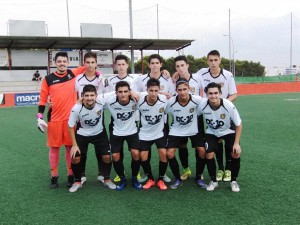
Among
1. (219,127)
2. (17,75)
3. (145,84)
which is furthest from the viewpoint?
(17,75)

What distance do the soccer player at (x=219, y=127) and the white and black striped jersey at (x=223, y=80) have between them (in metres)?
0.40

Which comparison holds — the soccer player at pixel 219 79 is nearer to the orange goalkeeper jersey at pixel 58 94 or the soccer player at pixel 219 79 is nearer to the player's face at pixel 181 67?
the player's face at pixel 181 67

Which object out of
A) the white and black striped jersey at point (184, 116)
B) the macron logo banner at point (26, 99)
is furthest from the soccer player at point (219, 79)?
the macron logo banner at point (26, 99)

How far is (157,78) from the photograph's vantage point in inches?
180

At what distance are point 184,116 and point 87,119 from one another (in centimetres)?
121

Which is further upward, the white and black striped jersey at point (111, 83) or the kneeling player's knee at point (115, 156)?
the white and black striped jersey at point (111, 83)

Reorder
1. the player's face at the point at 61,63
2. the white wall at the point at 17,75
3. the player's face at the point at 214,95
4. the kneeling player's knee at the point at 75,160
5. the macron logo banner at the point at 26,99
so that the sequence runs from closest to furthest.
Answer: the player's face at the point at 214,95
the kneeling player's knee at the point at 75,160
the player's face at the point at 61,63
the macron logo banner at the point at 26,99
the white wall at the point at 17,75

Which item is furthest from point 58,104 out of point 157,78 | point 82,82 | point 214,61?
point 214,61

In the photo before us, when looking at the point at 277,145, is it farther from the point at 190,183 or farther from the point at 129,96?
the point at 129,96

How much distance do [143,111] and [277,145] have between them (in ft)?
10.9

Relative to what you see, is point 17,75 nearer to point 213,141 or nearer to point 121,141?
point 121,141

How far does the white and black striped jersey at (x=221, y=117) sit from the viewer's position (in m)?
Answer: 4.01

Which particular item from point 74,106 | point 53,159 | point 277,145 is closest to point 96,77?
point 74,106

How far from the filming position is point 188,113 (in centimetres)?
418
